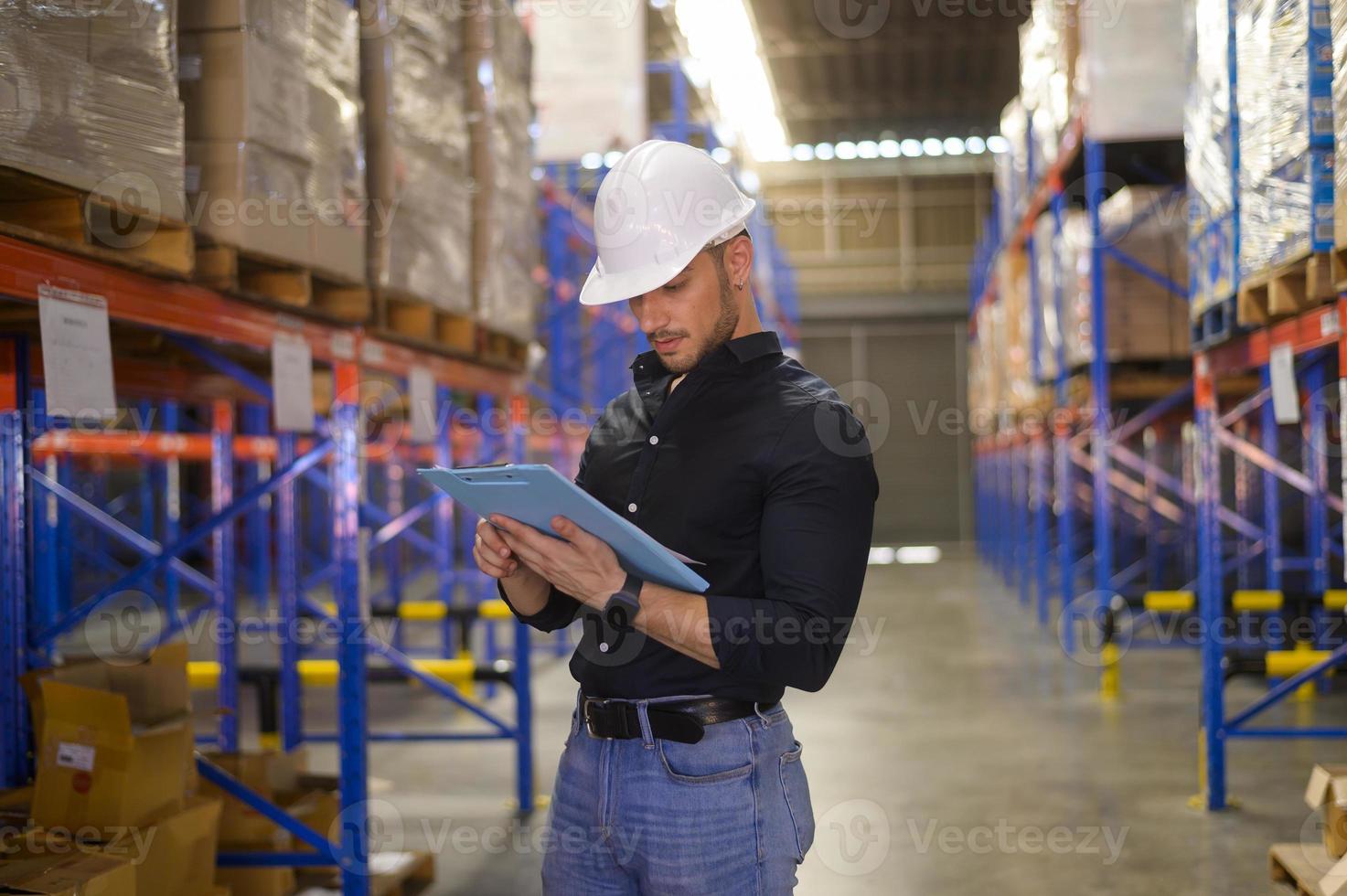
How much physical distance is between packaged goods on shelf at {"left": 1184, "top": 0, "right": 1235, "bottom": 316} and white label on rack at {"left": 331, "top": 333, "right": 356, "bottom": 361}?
3.47 m

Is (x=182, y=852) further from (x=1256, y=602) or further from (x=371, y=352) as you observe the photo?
(x=1256, y=602)

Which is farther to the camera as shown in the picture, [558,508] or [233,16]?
[233,16]

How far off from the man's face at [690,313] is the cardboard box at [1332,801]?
2.58 m

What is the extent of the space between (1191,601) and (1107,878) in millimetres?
3999

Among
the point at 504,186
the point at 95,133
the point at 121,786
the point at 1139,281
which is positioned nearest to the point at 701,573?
the point at 95,133

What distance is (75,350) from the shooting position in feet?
8.73

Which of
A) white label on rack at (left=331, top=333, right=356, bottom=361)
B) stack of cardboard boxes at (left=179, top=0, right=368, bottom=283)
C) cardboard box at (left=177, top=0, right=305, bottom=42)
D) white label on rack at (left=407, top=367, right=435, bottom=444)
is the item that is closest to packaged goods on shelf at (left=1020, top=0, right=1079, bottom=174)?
white label on rack at (left=407, top=367, right=435, bottom=444)

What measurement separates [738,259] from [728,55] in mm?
13869

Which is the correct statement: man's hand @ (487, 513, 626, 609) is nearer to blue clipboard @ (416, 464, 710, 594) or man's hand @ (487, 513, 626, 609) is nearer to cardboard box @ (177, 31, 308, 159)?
blue clipboard @ (416, 464, 710, 594)

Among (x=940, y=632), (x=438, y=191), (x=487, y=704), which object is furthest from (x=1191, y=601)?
(x=438, y=191)

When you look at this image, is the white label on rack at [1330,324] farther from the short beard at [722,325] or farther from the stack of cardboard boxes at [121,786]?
the stack of cardboard boxes at [121,786]

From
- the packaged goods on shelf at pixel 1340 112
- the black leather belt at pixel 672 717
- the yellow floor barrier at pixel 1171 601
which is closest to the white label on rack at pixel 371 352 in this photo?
the black leather belt at pixel 672 717

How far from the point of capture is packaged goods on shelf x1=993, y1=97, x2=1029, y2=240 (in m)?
11.4

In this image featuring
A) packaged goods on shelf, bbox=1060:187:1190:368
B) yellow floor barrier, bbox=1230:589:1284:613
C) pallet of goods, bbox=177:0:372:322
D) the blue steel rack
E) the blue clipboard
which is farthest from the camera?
packaged goods on shelf, bbox=1060:187:1190:368
